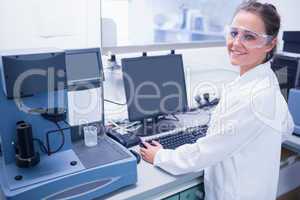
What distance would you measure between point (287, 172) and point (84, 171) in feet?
6.26

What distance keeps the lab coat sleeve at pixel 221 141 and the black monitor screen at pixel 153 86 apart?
0.44 m

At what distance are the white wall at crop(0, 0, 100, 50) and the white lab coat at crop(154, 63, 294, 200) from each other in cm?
84

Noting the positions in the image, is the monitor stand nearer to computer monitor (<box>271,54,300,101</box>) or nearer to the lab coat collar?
the lab coat collar

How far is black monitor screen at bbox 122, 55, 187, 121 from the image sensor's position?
1.61m

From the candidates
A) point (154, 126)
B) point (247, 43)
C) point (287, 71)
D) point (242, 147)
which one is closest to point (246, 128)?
point (242, 147)

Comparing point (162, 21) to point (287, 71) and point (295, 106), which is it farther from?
point (295, 106)

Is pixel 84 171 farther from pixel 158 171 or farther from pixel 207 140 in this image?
pixel 207 140

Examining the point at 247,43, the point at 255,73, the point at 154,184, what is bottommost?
the point at 154,184

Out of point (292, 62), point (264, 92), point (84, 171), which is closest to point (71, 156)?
point (84, 171)

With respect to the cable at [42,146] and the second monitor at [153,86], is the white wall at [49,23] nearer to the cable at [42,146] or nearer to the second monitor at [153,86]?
the second monitor at [153,86]

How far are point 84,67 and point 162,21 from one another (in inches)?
42.6

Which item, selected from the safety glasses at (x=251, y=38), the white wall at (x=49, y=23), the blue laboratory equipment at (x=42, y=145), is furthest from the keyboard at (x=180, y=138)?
the white wall at (x=49, y=23)

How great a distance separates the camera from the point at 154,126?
5.56 feet

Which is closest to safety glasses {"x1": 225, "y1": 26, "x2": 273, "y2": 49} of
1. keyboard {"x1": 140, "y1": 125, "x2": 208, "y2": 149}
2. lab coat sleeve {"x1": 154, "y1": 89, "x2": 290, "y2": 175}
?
lab coat sleeve {"x1": 154, "y1": 89, "x2": 290, "y2": 175}
